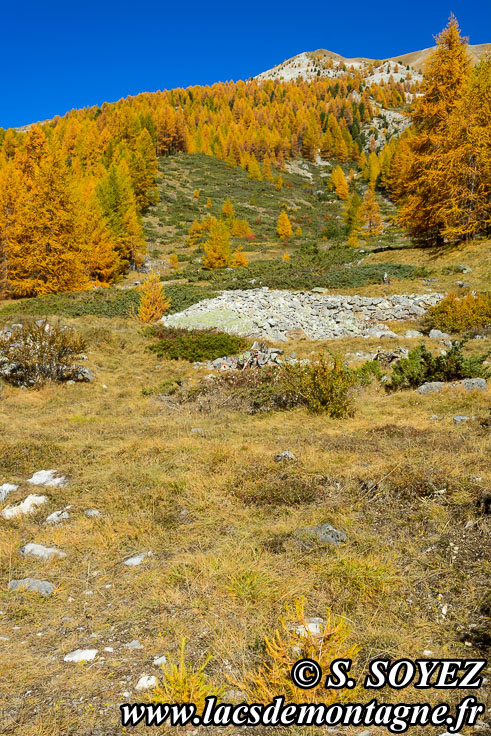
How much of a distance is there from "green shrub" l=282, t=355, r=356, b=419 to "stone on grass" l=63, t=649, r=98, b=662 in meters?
6.07

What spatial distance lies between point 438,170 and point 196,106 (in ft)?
406

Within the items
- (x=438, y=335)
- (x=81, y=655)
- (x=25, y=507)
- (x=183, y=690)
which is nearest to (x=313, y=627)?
(x=183, y=690)

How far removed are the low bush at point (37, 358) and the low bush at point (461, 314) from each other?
12.5m

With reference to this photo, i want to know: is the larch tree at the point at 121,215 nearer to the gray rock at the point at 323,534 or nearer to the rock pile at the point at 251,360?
the rock pile at the point at 251,360

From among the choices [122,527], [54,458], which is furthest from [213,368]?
[122,527]

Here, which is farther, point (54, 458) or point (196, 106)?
point (196, 106)

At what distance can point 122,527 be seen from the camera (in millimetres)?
4676

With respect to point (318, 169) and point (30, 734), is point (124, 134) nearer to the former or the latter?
point (318, 169)

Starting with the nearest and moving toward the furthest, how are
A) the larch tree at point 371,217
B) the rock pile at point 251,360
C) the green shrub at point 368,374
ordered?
1. the green shrub at point 368,374
2. the rock pile at point 251,360
3. the larch tree at point 371,217

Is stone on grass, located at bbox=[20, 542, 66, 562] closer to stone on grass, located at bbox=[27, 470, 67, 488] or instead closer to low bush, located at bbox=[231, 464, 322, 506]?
stone on grass, located at bbox=[27, 470, 67, 488]

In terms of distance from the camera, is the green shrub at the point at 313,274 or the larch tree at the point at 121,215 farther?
the larch tree at the point at 121,215

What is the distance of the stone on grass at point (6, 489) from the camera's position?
221 inches

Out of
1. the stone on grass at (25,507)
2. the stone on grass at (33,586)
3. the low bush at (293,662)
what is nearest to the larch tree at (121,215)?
the stone on grass at (25,507)

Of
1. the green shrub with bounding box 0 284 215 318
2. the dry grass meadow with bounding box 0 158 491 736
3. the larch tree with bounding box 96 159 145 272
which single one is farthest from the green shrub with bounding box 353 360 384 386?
the larch tree with bounding box 96 159 145 272
